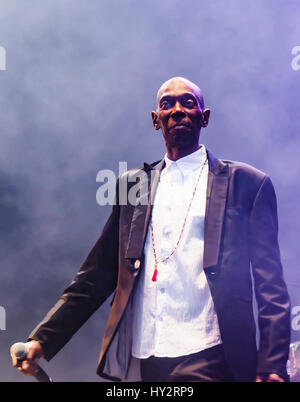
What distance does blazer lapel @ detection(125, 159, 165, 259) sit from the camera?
204 cm

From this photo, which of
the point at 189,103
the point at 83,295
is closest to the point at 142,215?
the point at 83,295

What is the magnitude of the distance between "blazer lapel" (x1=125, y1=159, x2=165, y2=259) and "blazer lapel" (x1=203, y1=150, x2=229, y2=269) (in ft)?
0.78

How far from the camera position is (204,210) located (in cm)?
203

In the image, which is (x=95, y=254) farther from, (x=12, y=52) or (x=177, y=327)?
(x=12, y=52)

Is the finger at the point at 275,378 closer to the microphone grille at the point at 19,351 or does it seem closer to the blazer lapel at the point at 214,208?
the blazer lapel at the point at 214,208

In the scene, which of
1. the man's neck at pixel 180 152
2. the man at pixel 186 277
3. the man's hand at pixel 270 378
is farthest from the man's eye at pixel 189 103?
the man's hand at pixel 270 378

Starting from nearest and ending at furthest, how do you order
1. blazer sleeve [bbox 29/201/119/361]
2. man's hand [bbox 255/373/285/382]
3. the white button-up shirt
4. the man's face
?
man's hand [bbox 255/373/285/382]
the white button-up shirt
blazer sleeve [bbox 29/201/119/361]
the man's face

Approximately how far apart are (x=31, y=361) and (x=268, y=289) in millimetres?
882

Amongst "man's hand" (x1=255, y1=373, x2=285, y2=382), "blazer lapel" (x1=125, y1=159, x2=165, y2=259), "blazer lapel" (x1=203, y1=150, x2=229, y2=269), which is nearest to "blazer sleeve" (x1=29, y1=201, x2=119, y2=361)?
"blazer lapel" (x1=125, y1=159, x2=165, y2=259)

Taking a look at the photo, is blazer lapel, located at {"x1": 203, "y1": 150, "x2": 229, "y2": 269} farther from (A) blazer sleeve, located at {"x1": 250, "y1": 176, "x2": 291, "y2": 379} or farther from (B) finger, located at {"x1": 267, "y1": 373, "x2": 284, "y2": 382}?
(B) finger, located at {"x1": 267, "y1": 373, "x2": 284, "y2": 382}
